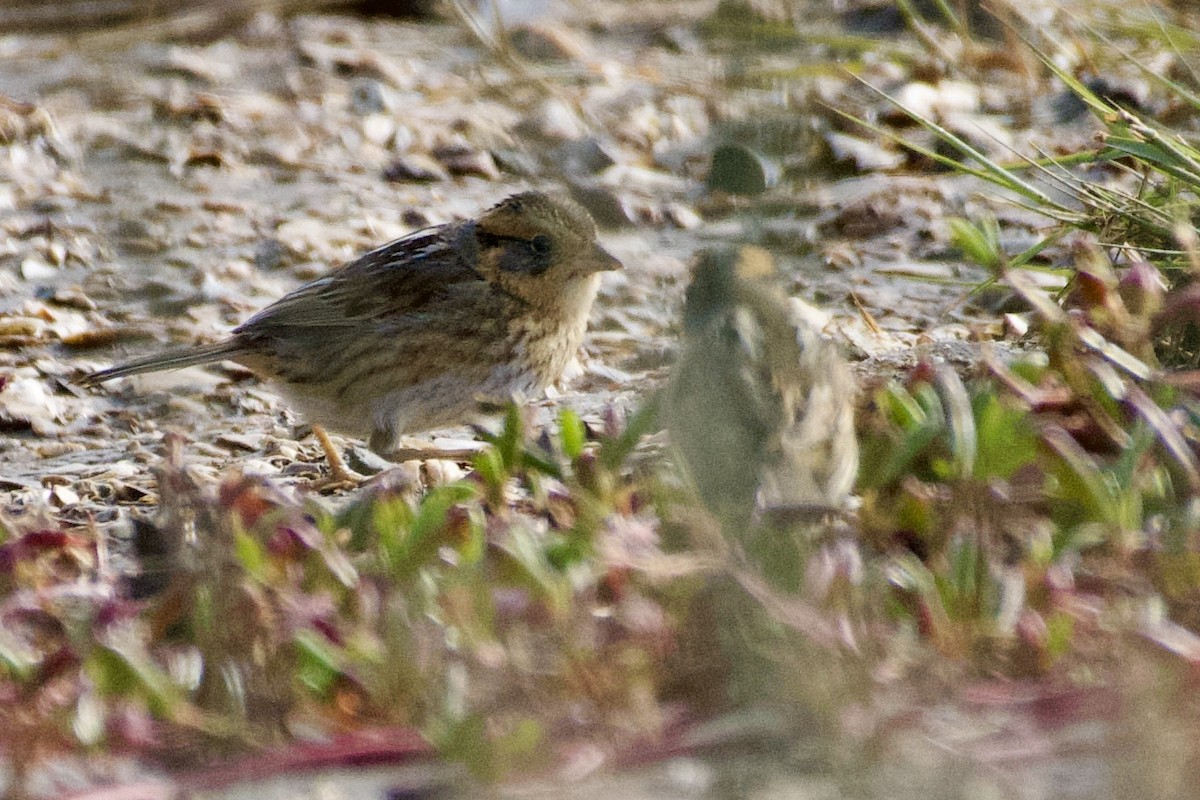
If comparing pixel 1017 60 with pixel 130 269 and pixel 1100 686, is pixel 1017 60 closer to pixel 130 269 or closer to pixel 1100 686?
pixel 130 269

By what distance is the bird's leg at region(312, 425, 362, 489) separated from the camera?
15.1 feet

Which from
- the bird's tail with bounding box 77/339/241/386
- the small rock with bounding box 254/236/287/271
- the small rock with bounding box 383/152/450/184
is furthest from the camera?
the small rock with bounding box 383/152/450/184

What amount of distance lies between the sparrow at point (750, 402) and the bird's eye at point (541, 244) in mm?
1965

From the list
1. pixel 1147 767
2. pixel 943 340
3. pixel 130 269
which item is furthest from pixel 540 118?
pixel 1147 767

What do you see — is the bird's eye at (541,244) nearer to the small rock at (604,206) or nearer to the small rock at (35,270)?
the small rock at (604,206)

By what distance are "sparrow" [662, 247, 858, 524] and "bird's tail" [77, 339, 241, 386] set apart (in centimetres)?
231

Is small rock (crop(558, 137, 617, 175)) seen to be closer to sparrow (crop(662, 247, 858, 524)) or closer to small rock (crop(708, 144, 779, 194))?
sparrow (crop(662, 247, 858, 524))

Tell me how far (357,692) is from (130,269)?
359 centimetres

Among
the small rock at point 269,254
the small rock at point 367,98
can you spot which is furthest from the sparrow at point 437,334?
the small rock at point 367,98

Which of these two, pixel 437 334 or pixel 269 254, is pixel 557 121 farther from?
pixel 437 334

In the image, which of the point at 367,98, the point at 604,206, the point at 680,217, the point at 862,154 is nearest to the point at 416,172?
the point at 367,98

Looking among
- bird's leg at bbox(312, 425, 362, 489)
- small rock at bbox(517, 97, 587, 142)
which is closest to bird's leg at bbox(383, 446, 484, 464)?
bird's leg at bbox(312, 425, 362, 489)

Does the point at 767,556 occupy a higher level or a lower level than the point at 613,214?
higher

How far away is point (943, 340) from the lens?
4.96m
